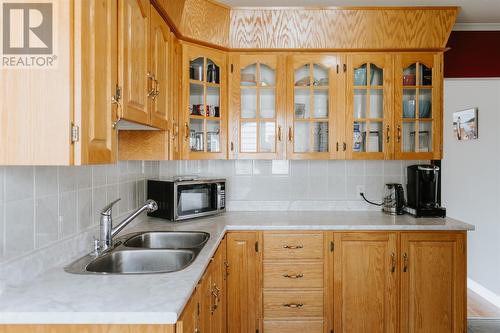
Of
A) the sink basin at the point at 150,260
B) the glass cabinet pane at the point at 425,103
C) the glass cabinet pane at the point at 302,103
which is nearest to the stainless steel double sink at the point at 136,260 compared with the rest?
the sink basin at the point at 150,260

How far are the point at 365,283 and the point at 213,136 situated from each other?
4.92 ft

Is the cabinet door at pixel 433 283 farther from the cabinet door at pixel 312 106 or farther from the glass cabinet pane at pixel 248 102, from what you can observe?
the glass cabinet pane at pixel 248 102

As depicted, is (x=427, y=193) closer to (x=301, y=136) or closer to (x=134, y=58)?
(x=301, y=136)

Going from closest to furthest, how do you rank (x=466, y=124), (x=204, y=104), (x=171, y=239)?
(x=171, y=239), (x=204, y=104), (x=466, y=124)

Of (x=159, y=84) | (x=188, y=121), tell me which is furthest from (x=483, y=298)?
(x=159, y=84)

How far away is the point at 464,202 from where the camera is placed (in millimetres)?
3924

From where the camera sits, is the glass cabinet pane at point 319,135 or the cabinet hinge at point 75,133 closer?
the cabinet hinge at point 75,133

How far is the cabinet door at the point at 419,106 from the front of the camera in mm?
2770

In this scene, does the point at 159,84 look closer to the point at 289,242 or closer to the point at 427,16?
the point at 289,242

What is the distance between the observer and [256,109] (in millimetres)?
2820

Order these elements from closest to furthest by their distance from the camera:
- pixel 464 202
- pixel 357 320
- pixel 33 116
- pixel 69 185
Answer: pixel 33 116
pixel 69 185
pixel 357 320
pixel 464 202

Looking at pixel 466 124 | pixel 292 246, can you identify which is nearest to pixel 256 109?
pixel 292 246

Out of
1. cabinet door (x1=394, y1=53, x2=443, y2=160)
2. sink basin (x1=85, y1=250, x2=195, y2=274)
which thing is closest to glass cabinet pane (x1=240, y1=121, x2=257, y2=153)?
cabinet door (x1=394, y1=53, x2=443, y2=160)

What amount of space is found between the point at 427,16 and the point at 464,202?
2144mm
